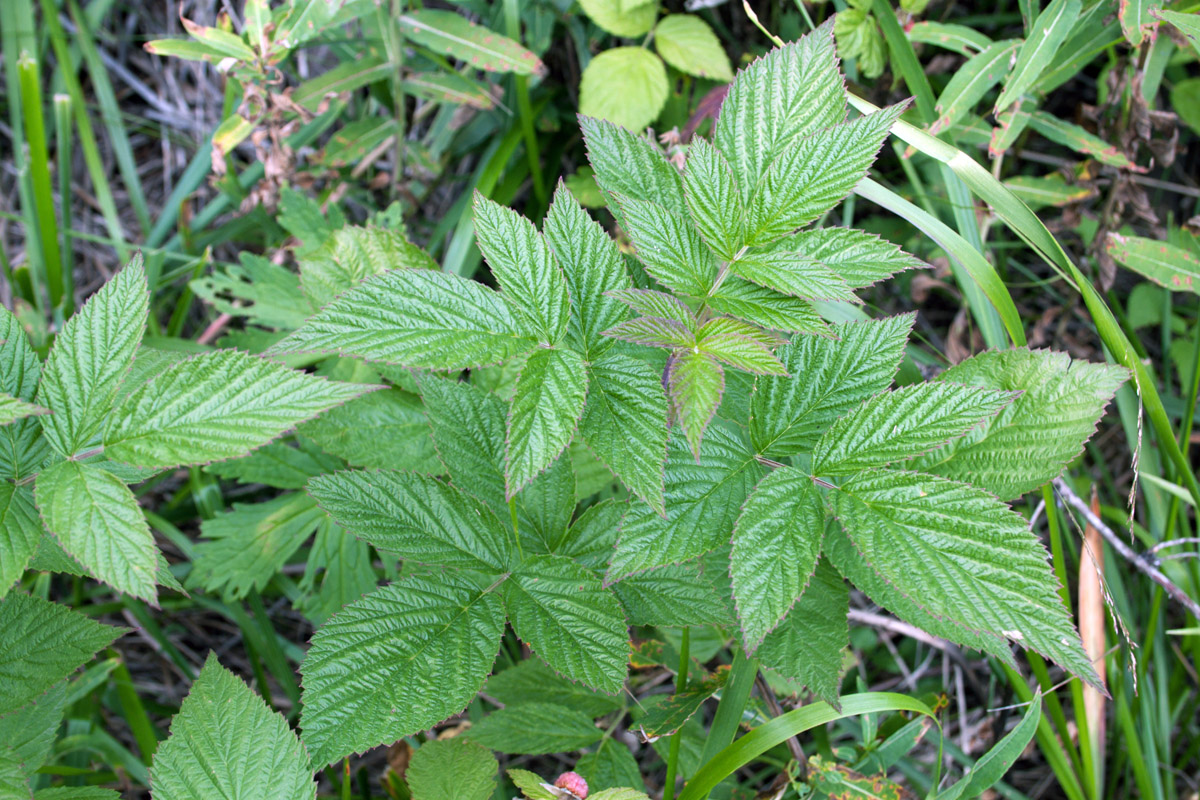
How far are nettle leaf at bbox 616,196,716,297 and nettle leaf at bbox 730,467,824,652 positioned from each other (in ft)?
0.93

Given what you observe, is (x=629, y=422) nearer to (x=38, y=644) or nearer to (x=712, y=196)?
(x=712, y=196)

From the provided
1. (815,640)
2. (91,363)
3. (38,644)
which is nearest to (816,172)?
(815,640)

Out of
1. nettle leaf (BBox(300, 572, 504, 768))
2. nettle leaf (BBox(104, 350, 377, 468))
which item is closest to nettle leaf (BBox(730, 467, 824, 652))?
nettle leaf (BBox(300, 572, 504, 768))

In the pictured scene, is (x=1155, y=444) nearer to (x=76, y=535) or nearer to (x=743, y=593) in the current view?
(x=743, y=593)

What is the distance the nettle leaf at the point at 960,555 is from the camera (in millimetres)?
901

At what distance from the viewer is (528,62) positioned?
2.06 metres

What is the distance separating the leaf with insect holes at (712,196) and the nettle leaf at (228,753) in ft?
2.95

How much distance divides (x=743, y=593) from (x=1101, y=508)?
1655mm

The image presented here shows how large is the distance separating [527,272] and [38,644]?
893 millimetres

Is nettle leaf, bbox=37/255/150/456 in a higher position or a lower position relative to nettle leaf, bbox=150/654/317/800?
higher

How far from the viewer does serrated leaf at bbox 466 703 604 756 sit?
54.6 inches

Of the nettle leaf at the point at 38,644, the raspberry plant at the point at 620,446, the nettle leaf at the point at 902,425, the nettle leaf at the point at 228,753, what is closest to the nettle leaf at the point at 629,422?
the raspberry plant at the point at 620,446

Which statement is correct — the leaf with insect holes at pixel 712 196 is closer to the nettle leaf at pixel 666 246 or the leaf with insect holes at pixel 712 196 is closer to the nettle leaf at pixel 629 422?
the nettle leaf at pixel 666 246

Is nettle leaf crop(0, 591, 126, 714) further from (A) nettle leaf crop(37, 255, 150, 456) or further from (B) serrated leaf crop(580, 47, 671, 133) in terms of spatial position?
(B) serrated leaf crop(580, 47, 671, 133)
